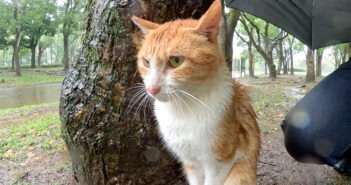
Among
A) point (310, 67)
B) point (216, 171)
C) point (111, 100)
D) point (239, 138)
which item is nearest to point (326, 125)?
Answer: point (239, 138)

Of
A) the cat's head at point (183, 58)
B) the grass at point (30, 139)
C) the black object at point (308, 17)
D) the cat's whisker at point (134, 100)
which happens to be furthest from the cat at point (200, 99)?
the grass at point (30, 139)

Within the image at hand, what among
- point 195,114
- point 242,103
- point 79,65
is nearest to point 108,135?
point 79,65

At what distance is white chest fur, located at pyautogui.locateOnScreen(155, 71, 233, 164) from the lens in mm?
1473

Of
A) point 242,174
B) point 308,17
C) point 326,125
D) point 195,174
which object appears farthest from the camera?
point 308,17

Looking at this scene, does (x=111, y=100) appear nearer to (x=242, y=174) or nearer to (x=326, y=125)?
(x=242, y=174)

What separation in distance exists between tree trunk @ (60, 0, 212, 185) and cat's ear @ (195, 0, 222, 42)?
21.7 inches

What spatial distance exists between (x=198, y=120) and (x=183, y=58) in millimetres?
368

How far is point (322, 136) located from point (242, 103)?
0.82 meters

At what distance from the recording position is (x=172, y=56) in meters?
1.37

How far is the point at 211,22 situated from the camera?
134 centimetres

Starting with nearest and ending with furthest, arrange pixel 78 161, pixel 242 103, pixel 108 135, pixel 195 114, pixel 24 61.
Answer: pixel 195 114, pixel 242 103, pixel 108 135, pixel 78 161, pixel 24 61

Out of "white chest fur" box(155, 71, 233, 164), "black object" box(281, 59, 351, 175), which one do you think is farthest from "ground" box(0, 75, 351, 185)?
"white chest fur" box(155, 71, 233, 164)

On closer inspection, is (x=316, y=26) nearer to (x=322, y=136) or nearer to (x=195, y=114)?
(x=322, y=136)

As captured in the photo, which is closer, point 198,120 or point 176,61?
point 176,61
